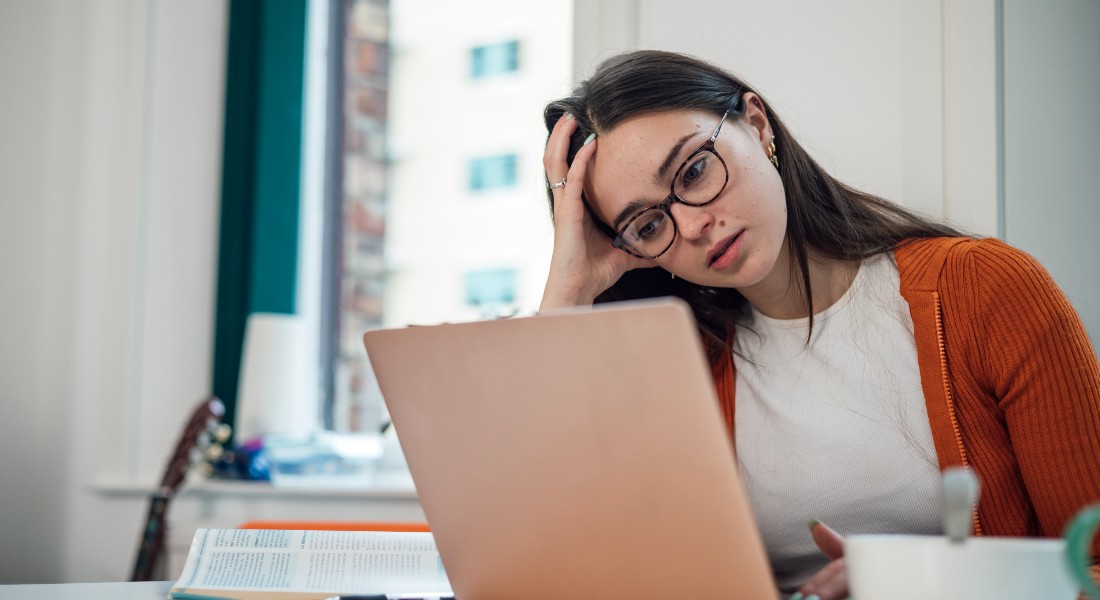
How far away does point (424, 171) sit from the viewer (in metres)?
2.67

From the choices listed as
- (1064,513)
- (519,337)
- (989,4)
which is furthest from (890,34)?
(519,337)

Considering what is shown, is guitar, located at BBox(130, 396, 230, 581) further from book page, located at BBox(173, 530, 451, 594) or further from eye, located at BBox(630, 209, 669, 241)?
eye, located at BBox(630, 209, 669, 241)

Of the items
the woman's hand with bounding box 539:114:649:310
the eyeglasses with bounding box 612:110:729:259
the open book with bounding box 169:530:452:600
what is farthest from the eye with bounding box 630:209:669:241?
the open book with bounding box 169:530:452:600

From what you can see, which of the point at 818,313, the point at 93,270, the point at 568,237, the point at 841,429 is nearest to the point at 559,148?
the point at 568,237

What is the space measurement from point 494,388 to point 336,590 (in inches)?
13.7

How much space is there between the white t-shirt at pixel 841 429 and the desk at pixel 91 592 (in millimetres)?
719

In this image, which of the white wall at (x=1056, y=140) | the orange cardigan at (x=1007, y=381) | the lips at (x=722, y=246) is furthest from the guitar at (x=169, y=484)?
the white wall at (x=1056, y=140)

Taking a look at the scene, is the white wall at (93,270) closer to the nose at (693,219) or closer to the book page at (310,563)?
the book page at (310,563)

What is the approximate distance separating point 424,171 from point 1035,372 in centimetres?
189

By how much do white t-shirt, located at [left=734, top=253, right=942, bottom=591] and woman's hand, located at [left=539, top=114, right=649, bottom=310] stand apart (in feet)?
0.89

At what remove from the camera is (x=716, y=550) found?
66 centimetres

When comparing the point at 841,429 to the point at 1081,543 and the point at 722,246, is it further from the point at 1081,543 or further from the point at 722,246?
the point at 1081,543

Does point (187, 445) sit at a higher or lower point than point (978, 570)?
lower

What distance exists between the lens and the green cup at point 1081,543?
0.47m
